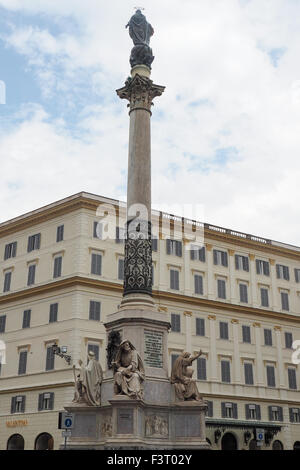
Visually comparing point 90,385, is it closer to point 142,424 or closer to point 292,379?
point 142,424

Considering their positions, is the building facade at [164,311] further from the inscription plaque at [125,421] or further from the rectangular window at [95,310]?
the inscription plaque at [125,421]

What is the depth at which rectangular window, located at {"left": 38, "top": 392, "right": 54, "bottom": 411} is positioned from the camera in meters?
42.3

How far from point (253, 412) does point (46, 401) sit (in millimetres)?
17633

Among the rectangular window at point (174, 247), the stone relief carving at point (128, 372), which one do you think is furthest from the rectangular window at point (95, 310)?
the stone relief carving at point (128, 372)

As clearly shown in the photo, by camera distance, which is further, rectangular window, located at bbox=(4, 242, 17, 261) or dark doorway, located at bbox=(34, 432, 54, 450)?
rectangular window, located at bbox=(4, 242, 17, 261)

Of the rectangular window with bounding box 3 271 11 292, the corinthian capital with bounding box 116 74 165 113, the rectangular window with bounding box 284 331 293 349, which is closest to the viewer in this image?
the corinthian capital with bounding box 116 74 165 113

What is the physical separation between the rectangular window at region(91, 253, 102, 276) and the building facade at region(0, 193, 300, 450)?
0.10 m

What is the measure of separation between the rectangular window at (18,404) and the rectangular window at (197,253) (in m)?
18.3

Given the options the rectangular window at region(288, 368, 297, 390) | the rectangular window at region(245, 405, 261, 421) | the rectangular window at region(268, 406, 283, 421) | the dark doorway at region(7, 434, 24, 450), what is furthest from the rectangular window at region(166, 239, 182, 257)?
the dark doorway at region(7, 434, 24, 450)

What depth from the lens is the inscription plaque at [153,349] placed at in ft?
67.9

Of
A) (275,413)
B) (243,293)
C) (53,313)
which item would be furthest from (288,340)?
(53,313)

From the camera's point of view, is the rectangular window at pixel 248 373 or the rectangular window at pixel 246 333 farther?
the rectangular window at pixel 246 333

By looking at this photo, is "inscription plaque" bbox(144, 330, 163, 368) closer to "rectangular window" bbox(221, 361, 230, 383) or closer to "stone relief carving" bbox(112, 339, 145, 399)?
"stone relief carving" bbox(112, 339, 145, 399)
